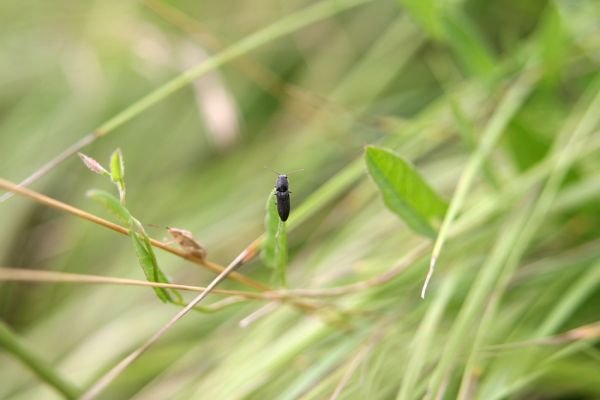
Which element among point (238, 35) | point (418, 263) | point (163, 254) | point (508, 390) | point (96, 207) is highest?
point (238, 35)

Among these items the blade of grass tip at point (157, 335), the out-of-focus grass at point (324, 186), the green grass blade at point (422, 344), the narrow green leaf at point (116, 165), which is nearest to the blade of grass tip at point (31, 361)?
the out-of-focus grass at point (324, 186)

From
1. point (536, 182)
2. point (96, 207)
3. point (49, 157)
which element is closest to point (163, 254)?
point (96, 207)

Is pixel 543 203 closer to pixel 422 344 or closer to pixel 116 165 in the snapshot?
pixel 422 344

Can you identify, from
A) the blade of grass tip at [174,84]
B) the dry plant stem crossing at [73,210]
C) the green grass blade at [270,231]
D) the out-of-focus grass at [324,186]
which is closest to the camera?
the dry plant stem crossing at [73,210]

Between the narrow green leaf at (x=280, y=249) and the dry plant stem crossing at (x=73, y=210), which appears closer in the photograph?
the dry plant stem crossing at (x=73, y=210)

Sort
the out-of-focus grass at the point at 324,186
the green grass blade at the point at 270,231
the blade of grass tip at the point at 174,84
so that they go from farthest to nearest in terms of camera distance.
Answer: the out-of-focus grass at the point at 324,186, the blade of grass tip at the point at 174,84, the green grass blade at the point at 270,231

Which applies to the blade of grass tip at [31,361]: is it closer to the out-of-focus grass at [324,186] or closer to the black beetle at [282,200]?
the out-of-focus grass at [324,186]

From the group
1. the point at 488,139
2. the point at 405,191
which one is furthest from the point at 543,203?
the point at 405,191

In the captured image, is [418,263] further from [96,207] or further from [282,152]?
[96,207]
